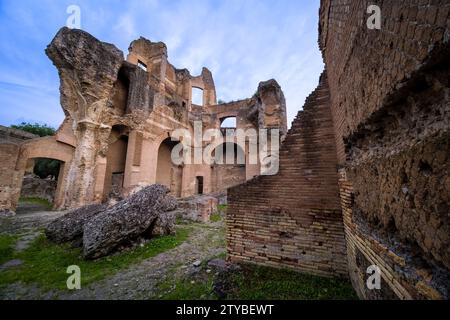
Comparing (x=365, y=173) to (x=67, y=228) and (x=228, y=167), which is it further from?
(x=228, y=167)

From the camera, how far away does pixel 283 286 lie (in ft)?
9.93

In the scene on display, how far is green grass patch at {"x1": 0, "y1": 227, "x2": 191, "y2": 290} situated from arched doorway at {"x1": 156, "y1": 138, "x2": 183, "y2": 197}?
11801mm

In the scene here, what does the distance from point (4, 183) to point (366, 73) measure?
1489cm

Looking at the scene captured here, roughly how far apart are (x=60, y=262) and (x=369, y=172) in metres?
6.13

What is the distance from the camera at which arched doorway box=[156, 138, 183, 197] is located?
691 inches

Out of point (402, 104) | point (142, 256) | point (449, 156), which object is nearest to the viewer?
point (449, 156)

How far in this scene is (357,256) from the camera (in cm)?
255

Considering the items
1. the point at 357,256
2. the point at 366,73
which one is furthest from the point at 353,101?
the point at 357,256

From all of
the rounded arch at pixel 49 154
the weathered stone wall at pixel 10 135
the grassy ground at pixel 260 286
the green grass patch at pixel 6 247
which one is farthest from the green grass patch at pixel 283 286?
the weathered stone wall at pixel 10 135

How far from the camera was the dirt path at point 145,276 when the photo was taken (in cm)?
317

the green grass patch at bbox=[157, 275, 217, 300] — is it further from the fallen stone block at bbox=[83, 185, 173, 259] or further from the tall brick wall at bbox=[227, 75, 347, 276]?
the fallen stone block at bbox=[83, 185, 173, 259]

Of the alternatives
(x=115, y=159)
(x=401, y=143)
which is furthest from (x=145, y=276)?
(x=115, y=159)

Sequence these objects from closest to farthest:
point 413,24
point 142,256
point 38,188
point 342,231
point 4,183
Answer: point 413,24, point 342,231, point 142,256, point 4,183, point 38,188
